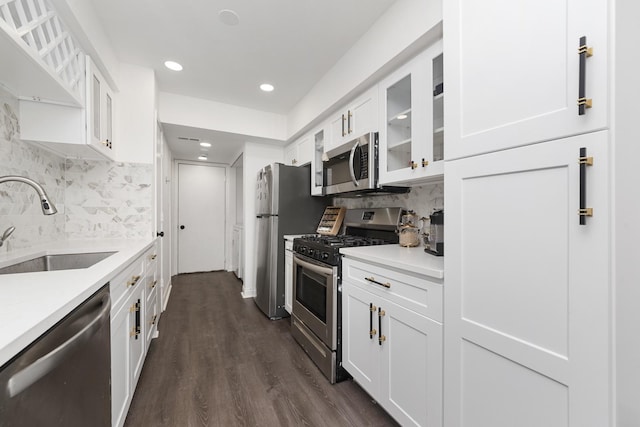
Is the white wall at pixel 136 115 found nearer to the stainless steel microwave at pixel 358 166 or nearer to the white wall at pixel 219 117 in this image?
the white wall at pixel 219 117

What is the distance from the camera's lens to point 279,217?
9.63 feet

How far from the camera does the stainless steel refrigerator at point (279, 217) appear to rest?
9.61 feet

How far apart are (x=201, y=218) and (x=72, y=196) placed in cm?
293

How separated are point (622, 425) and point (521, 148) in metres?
0.84

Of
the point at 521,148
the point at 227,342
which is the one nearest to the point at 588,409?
the point at 521,148

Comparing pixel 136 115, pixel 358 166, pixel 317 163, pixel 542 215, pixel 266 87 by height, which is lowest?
pixel 542 215

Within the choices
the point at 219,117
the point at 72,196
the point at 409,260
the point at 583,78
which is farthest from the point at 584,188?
the point at 219,117

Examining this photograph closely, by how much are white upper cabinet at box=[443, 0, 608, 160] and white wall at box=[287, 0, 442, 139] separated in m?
0.40

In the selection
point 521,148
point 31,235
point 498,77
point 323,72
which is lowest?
point 31,235

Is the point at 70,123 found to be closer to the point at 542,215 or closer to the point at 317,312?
the point at 317,312

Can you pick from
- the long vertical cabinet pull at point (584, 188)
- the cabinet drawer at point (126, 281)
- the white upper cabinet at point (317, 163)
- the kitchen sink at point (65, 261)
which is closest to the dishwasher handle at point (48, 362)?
the cabinet drawer at point (126, 281)

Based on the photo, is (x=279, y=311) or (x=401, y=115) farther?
(x=279, y=311)

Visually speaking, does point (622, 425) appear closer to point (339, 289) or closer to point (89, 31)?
point (339, 289)

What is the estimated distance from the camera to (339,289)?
184cm
